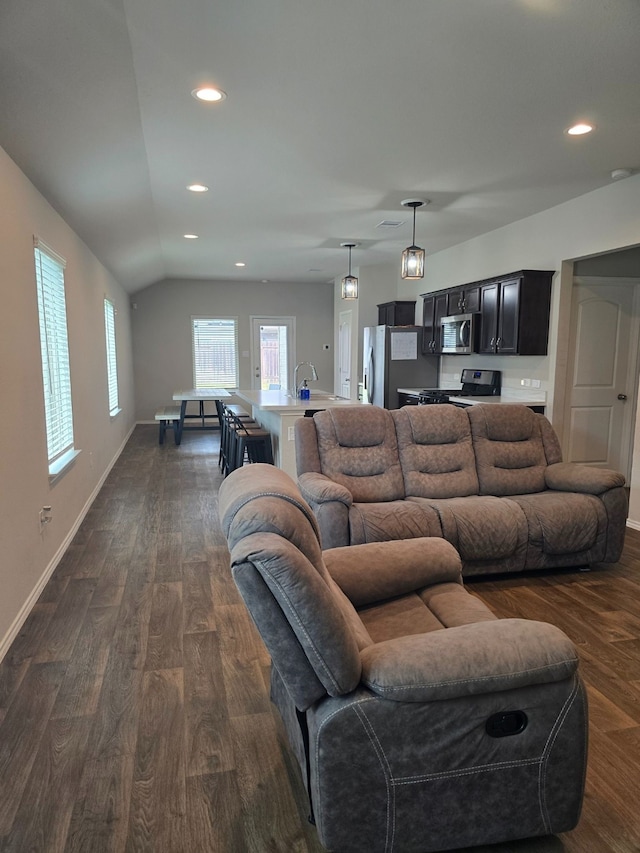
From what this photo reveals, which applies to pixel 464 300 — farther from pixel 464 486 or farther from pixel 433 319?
pixel 464 486

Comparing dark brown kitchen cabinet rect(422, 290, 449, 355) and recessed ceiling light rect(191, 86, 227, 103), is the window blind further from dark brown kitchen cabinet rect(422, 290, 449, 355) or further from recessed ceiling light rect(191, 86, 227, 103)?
dark brown kitchen cabinet rect(422, 290, 449, 355)

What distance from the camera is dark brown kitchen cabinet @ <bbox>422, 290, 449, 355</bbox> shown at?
21.9 feet

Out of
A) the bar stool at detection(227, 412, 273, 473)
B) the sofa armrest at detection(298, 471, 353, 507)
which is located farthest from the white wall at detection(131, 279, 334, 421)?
the sofa armrest at detection(298, 471, 353, 507)

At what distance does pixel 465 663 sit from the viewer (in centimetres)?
137

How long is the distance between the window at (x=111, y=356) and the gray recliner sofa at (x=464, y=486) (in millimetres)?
3906

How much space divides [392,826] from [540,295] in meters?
4.74

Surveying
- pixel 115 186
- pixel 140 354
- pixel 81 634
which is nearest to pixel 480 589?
pixel 81 634

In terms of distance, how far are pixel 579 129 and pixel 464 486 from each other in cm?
227

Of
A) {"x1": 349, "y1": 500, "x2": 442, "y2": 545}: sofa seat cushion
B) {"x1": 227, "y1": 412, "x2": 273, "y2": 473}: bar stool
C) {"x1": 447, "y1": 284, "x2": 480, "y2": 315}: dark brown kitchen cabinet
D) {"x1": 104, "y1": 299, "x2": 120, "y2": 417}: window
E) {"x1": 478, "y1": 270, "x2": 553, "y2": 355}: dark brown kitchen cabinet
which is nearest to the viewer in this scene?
{"x1": 349, "y1": 500, "x2": 442, "y2": 545}: sofa seat cushion

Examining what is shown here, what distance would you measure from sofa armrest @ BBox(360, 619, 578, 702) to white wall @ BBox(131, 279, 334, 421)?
9117mm

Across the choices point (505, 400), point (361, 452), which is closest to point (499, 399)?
point (505, 400)

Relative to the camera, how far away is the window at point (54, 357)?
3453 mm

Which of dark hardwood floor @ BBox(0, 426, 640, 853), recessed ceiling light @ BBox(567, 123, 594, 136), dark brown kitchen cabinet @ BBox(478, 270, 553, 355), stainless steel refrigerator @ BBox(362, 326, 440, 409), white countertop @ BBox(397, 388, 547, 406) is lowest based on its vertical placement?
dark hardwood floor @ BBox(0, 426, 640, 853)

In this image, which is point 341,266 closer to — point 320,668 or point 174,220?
point 174,220
